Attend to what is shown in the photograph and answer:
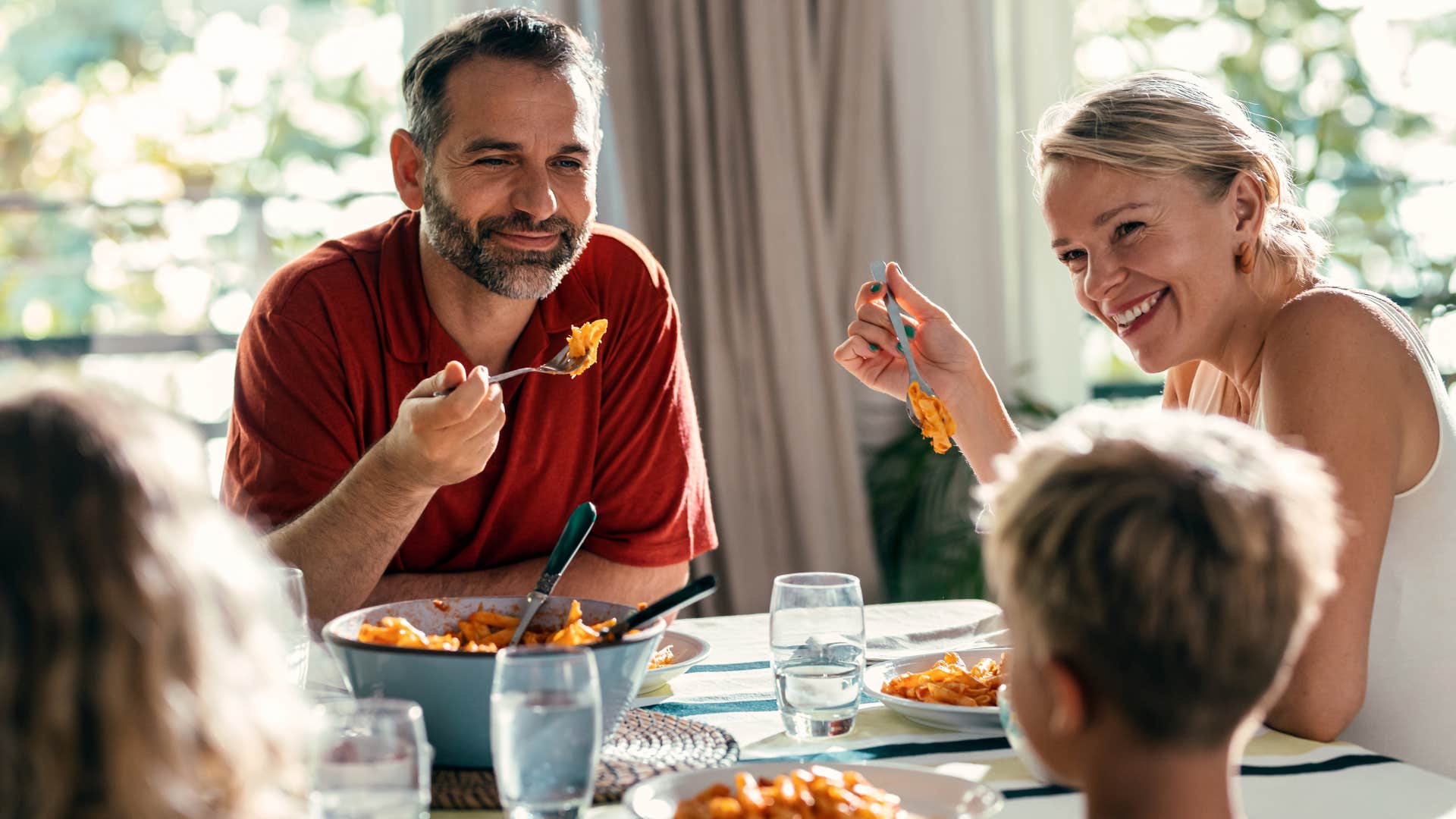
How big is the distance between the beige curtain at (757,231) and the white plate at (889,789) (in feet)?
7.65

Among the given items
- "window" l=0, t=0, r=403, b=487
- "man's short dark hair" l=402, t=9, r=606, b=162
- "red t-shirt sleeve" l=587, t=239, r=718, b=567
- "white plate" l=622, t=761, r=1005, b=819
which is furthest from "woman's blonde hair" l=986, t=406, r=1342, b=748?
"window" l=0, t=0, r=403, b=487

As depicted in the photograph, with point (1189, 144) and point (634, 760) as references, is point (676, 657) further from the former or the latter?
point (1189, 144)

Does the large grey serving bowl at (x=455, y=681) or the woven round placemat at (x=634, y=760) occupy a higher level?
the large grey serving bowl at (x=455, y=681)

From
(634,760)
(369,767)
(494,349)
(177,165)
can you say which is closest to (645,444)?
(494,349)

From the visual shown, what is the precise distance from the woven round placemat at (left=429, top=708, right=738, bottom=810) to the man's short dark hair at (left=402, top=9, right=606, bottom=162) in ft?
3.64

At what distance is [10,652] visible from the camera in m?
0.66

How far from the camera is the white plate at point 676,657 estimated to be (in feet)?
4.63

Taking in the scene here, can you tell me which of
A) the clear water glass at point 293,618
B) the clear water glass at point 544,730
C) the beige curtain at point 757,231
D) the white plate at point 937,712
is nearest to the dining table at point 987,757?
the white plate at point 937,712

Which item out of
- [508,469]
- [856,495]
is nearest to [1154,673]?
[508,469]

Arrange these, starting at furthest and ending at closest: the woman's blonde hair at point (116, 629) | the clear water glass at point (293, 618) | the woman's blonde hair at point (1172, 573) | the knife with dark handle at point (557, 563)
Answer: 1. the knife with dark handle at point (557, 563)
2. the clear water glass at point (293, 618)
3. the woman's blonde hair at point (1172, 573)
4. the woman's blonde hair at point (116, 629)

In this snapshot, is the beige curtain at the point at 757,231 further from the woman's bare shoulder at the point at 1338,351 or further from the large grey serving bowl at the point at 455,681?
the large grey serving bowl at the point at 455,681

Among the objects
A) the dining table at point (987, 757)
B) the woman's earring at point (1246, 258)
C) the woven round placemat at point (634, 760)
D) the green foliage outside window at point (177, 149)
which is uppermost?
the green foliage outside window at point (177, 149)

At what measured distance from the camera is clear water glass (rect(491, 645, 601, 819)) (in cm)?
90

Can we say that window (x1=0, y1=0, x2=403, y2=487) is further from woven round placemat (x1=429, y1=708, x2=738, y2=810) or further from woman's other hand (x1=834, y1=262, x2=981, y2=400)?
woven round placemat (x1=429, y1=708, x2=738, y2=810)
